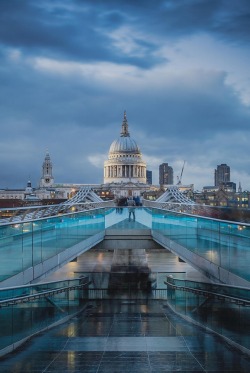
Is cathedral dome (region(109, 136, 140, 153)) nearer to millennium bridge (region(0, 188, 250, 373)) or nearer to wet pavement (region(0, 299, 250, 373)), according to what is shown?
millennium bridge (region(0, 188, 250, 373))

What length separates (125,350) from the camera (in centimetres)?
1036

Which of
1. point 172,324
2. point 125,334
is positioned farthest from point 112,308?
point 125,334

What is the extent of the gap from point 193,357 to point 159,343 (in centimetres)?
150

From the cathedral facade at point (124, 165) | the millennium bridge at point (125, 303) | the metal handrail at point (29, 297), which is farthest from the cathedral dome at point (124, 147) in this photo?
the metal handrail at point (29, 297)

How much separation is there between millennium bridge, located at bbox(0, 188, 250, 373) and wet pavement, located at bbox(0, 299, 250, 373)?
0.07 feet

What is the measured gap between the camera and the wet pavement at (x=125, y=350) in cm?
892

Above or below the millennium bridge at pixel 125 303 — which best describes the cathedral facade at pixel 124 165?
above

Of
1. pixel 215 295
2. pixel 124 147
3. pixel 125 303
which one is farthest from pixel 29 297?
pixel 124 147

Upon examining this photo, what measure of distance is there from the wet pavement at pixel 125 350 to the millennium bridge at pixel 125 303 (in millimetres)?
23

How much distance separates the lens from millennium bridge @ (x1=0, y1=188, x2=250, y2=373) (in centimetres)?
961

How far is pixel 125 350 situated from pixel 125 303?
27.7 ft

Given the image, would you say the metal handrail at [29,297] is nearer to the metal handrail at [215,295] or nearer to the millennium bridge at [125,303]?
the millennium bridge at [125,303]

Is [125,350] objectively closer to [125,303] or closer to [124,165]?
[125,303]

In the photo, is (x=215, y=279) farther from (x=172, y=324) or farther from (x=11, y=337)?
(x=11, y=337)
